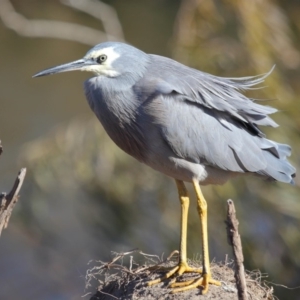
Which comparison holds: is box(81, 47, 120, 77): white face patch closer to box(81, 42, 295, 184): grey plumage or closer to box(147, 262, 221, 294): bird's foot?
box(81, 42, 295, 184): grey plumage

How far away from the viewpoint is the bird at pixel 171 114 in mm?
4262

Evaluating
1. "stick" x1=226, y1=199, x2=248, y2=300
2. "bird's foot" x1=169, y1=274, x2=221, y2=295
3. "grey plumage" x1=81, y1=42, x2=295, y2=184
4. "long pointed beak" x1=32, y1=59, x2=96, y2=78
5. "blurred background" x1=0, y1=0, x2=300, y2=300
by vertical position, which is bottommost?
"stick" x1=226, y1=199, x2=248, y2=300

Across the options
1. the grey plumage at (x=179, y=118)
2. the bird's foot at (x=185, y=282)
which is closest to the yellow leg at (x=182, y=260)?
the bird's foot at (x=185, y=282)

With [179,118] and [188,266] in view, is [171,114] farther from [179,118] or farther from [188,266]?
[188,266]

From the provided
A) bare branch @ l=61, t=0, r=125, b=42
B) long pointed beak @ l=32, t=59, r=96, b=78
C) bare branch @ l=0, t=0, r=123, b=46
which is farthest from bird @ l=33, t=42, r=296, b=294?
bare branch @ l=0, t=0, r=123, b=46

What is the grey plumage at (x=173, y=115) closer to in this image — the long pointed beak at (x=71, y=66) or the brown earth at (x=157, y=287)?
the long pointed beak at (x=71, y=66)

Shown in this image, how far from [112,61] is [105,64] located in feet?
0.14

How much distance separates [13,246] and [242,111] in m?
7.26

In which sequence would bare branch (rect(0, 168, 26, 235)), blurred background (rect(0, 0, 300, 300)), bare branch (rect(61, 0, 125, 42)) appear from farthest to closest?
bare branch (rect(61, 0, 125, 42)), blurred background (rect(0, 0, 300, 300)), bare branch (rect(0, 168, 26, 235))

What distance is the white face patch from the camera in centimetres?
425

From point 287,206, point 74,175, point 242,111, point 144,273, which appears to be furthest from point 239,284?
point 74,175

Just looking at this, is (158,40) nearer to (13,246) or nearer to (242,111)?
(13,246)

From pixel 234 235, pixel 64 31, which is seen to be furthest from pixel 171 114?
pixel 64 31

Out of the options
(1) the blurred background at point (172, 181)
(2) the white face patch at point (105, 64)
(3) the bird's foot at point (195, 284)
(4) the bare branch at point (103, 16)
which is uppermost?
(4) the bare branch at point (103, 16)
